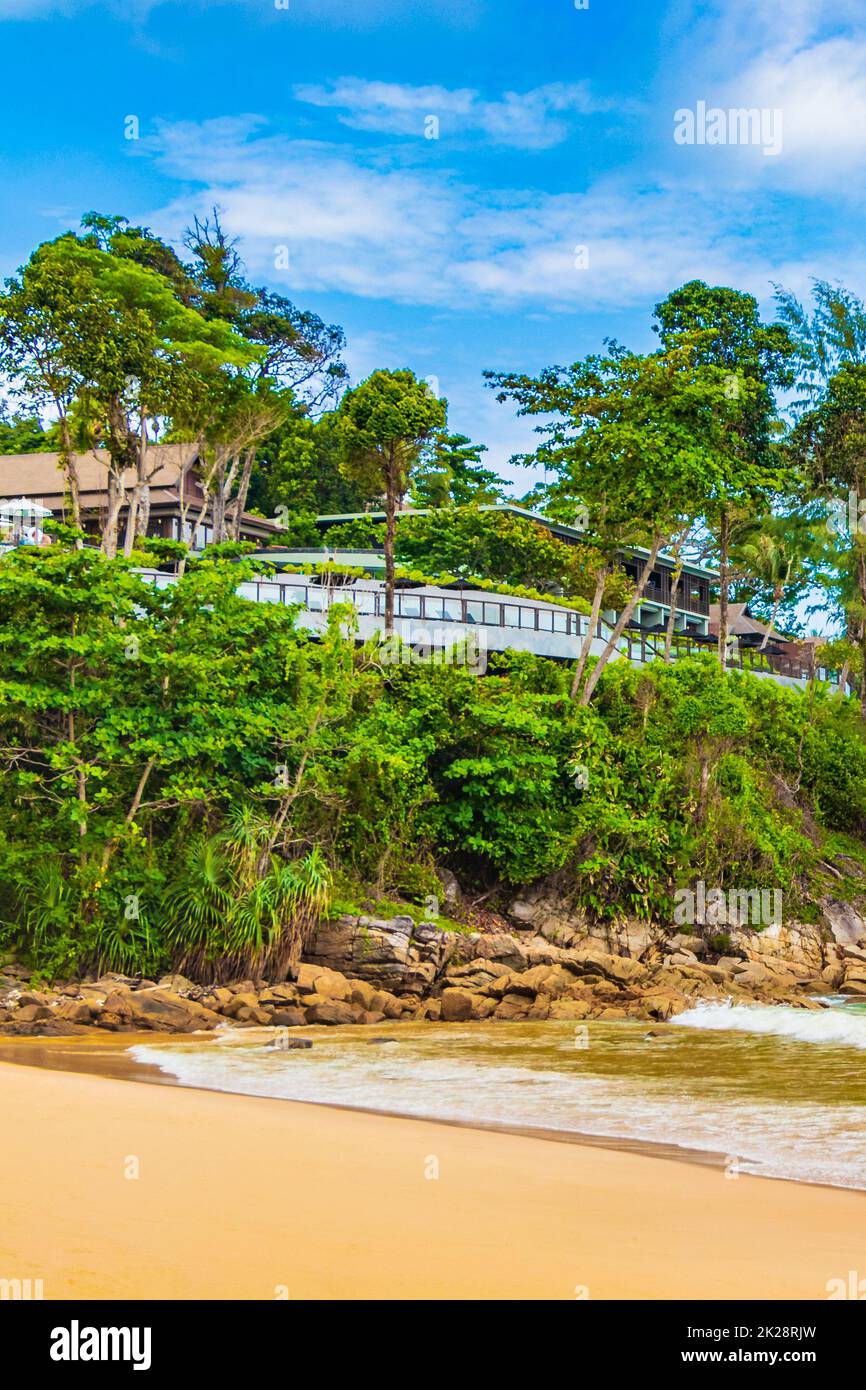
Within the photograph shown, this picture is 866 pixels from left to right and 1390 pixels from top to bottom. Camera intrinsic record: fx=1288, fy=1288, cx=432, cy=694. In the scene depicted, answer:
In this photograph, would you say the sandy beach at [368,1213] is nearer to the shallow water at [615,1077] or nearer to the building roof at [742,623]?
the shallow water at [615,1077]

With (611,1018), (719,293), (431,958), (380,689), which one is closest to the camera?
(611,1018)

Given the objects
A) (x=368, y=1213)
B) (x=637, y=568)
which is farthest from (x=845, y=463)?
(x=368, y=1213)

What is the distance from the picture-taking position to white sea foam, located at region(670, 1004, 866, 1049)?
1747cm

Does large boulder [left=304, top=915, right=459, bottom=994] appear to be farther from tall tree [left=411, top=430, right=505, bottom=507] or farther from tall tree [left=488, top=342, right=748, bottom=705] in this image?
tall tree [left=411, top=430, right=505, bottom=507]

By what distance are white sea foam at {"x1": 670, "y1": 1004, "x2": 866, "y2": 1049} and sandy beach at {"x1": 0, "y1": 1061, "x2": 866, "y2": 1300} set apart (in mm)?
8499

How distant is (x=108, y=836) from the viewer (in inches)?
781

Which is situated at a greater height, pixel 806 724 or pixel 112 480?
pixel 112 480

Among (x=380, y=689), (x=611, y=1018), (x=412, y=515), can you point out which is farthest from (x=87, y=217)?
(x=611, y=1018)

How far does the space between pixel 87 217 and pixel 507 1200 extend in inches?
1669

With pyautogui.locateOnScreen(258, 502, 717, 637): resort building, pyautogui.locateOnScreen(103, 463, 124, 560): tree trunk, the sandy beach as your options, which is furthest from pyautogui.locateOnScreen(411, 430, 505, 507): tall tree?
the sandy beach

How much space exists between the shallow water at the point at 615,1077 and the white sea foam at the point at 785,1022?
42 millimetres

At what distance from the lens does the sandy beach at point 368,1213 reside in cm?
587

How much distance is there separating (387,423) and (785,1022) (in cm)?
1480
